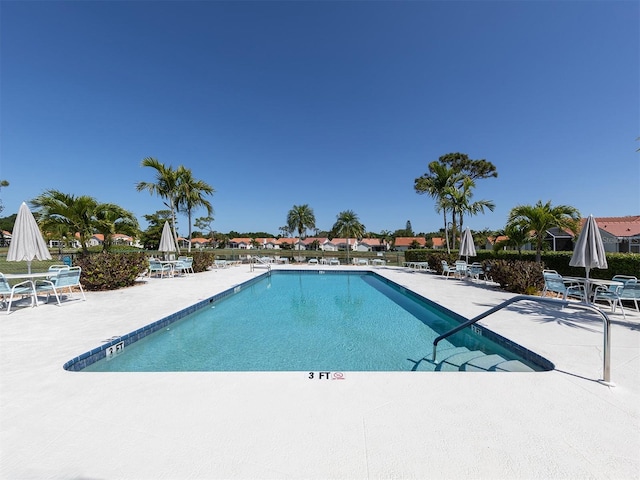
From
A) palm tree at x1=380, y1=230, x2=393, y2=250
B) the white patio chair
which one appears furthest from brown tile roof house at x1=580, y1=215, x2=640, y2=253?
palm tree at x1=380, y1=230, x2=393, y2=250

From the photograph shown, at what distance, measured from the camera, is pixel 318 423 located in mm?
2160

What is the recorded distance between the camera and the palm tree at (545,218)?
31.3 ft

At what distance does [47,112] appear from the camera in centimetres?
1402

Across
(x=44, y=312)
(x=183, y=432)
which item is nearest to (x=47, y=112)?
(x=44, y=312)

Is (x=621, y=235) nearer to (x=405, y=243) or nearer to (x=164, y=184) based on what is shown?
(x=164, y=184)

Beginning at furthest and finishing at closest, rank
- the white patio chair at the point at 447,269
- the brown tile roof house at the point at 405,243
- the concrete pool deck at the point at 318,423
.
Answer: the brown tile roof house at the point at 405,243, the white patio chair at the point at 447,269, the concrete pool deck at the point at 318,423

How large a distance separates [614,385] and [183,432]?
4148mm

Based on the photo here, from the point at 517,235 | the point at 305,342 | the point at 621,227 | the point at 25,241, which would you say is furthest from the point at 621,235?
the point at 25,241

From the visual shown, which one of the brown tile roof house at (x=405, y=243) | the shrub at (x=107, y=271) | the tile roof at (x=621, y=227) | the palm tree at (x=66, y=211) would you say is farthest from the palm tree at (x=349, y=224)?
the brown tile roof house at (x=405, y=243)

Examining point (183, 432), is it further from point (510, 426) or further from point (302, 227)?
point (302, 227)

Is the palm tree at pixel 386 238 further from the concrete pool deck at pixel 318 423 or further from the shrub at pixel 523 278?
the concrete pool deck at pixel 318 423

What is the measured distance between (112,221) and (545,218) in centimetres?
1823

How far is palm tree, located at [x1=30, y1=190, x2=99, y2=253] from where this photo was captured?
1086 centimetres

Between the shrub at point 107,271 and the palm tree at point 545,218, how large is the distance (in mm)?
14808
